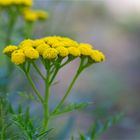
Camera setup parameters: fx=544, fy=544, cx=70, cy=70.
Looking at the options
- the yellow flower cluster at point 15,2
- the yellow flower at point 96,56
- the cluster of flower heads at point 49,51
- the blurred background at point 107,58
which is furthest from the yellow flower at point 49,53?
the blurred background at point 107,58

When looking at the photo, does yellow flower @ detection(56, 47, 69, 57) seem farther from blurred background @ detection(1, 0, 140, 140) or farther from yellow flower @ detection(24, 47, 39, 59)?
blurred background @ detection(1, 0, 140, 140)

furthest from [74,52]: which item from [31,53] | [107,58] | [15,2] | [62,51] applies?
[107,58]

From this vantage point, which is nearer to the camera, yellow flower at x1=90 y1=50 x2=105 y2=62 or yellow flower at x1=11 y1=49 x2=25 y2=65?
yellow flower at x1=11 y1=49 x2=25 y2=65

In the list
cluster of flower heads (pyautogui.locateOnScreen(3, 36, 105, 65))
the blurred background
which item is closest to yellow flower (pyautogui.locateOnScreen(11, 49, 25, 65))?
cluster of flower heads (pyautogui.locateOnScreen(3, 36, 105, 65))

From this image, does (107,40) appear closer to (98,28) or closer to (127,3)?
(98,28)

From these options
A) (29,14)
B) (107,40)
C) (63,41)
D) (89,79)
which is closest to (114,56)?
(107,40)

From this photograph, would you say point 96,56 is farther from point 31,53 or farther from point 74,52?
point 31,53

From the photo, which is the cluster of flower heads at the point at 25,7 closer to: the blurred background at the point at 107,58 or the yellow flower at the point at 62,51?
the blurred background at the point at 107,58
